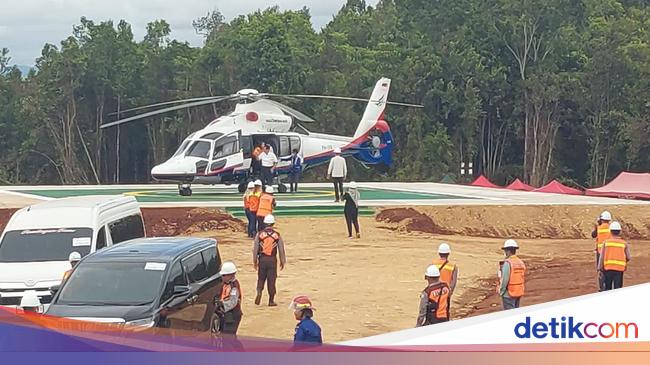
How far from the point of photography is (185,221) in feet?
84.4

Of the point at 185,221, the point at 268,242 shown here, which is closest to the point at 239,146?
the point at 185,221

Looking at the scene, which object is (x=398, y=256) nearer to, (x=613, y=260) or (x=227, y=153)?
(x=613, y=260)

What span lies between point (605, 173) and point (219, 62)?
25617 millimetres

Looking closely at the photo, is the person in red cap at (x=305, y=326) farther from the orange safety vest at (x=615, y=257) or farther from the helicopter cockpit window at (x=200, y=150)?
the helicopter cockpit window at (x=200, y=150)

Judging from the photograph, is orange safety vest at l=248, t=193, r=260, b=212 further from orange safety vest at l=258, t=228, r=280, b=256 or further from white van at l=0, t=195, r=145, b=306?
orange safety vest at l=258, t=228, r=280, b=256

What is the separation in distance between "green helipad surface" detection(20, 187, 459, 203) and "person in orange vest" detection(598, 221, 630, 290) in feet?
54.0

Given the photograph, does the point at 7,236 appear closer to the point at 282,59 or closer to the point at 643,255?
the point at 643,255

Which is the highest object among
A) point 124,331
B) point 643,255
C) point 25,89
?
point 25,89

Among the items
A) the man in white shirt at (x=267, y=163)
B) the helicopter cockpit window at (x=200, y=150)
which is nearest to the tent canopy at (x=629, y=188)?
the man in white shirt at (x=267, y=163)

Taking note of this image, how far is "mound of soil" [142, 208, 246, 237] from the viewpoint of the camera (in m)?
25.2

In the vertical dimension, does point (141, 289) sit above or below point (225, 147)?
below

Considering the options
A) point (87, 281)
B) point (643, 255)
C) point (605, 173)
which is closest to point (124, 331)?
point (87, 281)

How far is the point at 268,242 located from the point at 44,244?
333 cm

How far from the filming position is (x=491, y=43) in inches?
2424
